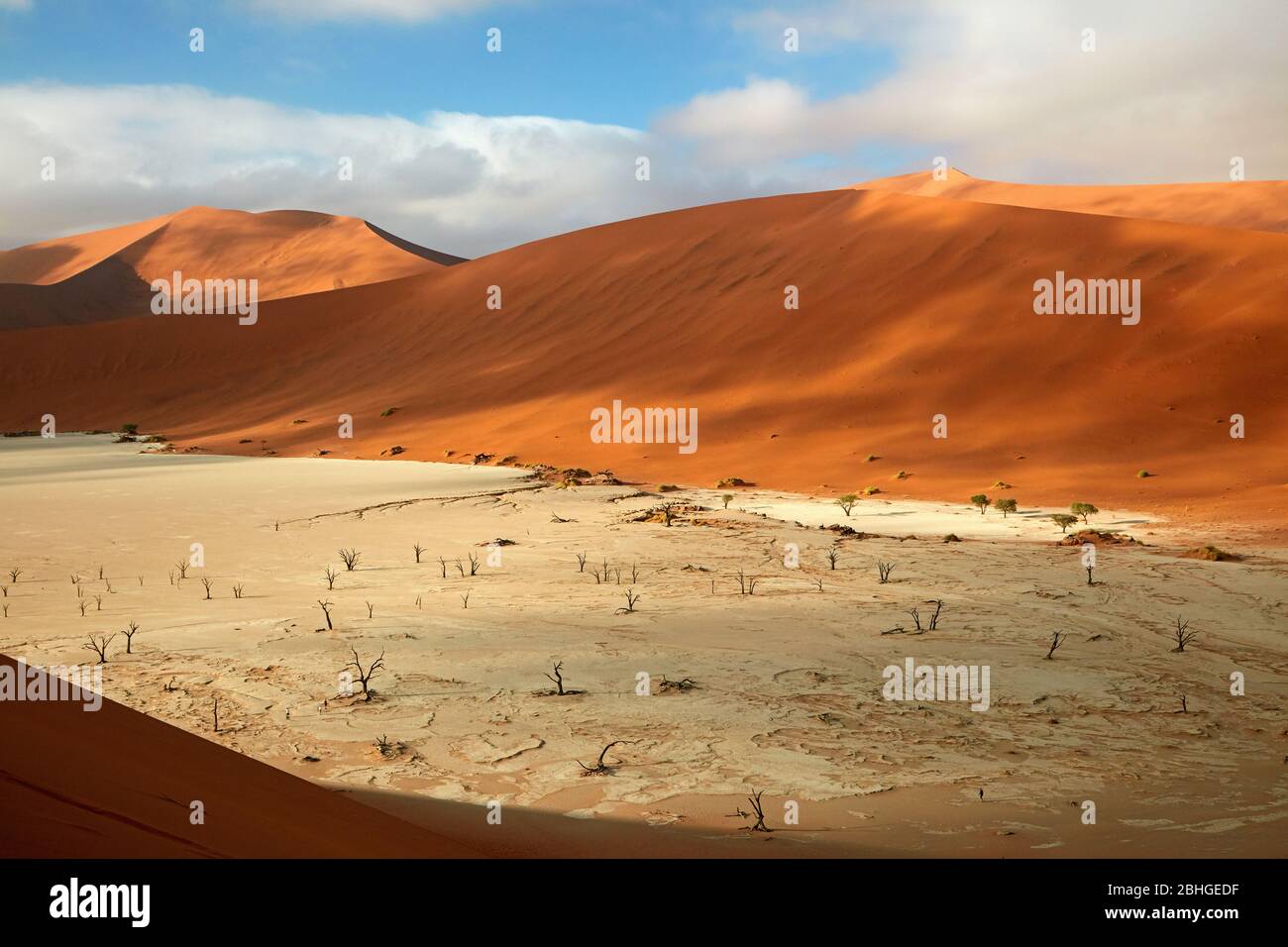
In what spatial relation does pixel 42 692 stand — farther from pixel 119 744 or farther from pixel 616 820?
pixel 616 820

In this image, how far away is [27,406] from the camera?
46.7 meters

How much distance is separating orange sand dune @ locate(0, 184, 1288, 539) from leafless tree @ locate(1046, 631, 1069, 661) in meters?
7.45

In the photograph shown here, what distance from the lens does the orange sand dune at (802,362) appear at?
66.2 feet

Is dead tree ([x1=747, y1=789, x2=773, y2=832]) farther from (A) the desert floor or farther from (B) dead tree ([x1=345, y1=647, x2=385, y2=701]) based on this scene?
(B) dead tree ([x1=345, y1=647, x2=385, y2=701])

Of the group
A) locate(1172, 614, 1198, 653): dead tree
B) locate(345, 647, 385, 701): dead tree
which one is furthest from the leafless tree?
locate(345, 647, 385, 701): dead tree

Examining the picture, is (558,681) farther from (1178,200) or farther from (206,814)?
(1178,200)

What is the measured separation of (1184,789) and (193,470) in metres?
20.7

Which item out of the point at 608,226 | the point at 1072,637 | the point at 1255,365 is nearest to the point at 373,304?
the point at 608,226

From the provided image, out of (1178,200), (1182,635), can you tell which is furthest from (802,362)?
(1178,200)

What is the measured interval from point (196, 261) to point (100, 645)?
316 feet

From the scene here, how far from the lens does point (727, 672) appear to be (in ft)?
19.7

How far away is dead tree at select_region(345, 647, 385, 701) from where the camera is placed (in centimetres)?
545
